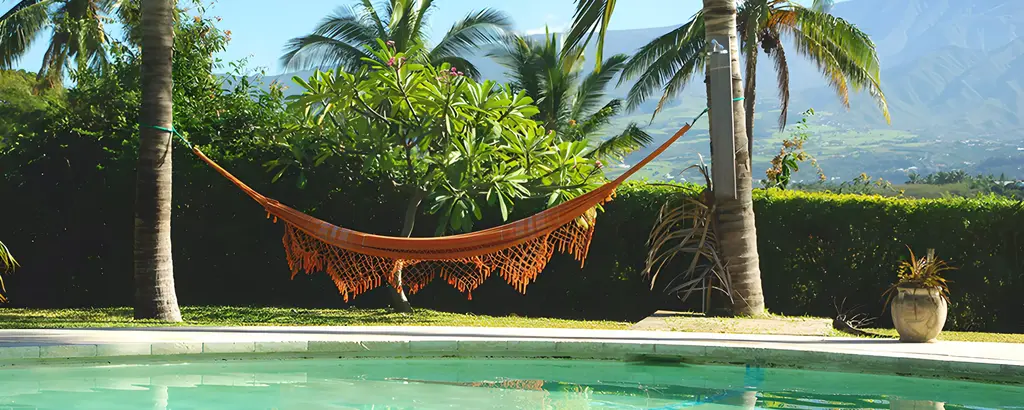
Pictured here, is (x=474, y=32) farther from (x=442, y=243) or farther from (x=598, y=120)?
(x=442, y=243)

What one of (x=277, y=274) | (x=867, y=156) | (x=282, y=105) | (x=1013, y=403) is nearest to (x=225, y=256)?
(x=277, y=274)

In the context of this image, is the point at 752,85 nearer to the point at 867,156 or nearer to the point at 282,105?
the point at 282,105

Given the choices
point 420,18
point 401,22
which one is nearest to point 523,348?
point 401,22

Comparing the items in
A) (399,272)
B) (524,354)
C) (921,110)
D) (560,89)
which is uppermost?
(921,110)

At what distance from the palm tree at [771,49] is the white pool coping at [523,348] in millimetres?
10077

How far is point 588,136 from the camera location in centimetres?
2364

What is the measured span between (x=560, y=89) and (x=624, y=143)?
214cm

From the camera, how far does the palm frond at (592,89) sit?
2344cm

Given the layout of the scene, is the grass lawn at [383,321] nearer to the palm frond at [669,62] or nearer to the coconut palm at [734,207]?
the coconut palm at [734,207]

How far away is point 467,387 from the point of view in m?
5.55

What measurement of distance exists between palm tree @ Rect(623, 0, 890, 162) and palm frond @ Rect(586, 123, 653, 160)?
312 cm

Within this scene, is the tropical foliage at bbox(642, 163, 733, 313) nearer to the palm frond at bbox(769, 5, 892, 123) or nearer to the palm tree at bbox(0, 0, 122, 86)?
the palm frond at bbox(769, 5, 892, 123)

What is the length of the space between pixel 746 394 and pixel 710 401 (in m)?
0.30

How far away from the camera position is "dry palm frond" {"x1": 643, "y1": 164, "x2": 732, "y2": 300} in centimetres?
865
